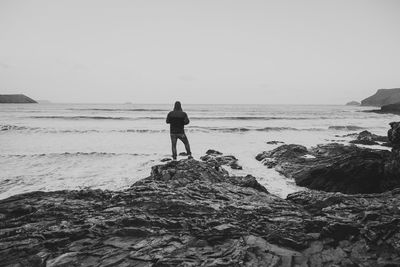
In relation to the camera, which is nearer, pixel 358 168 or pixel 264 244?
pixel 264 244

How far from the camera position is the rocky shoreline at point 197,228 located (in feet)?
11.3

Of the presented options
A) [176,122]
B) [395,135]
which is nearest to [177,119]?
[176,122]

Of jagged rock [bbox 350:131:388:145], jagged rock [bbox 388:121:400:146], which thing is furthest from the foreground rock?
jagged rock [bbox 350:131:388:145]

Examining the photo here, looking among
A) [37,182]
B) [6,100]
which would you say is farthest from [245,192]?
[6,100]

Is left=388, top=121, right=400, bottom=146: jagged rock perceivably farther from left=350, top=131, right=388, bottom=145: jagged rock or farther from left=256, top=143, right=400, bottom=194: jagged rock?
left=350, top=131, right=388, bottom=145: jagged rock

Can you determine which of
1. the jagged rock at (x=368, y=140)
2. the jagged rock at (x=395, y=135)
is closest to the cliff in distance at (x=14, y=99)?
the jagged rock at (x=368, y=140)

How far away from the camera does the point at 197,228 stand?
4176 mm

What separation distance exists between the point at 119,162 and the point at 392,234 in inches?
411

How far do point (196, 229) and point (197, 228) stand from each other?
29mm

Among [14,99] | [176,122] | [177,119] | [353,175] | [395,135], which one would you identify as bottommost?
[353,175]

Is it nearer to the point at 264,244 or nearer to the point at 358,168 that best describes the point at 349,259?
the point at 264,244

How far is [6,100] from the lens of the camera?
16188 centimetres

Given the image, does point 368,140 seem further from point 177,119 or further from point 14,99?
point 14,99

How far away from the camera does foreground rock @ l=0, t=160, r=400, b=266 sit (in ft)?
11.3
